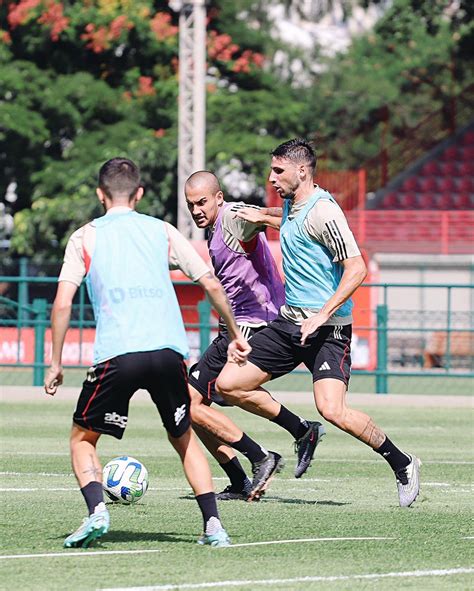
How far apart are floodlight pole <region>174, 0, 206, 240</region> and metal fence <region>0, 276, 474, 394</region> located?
379 centimetres

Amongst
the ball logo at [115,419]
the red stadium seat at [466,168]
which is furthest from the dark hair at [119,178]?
the red stadium seat at [466,168]

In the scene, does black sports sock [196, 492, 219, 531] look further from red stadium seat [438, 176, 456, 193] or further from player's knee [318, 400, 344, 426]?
red stadium seat [438, 176, 456, 193]

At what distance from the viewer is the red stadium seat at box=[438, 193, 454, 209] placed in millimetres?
36397

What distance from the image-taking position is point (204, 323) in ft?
70.3

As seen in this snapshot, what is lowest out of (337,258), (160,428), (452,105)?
(160,428)

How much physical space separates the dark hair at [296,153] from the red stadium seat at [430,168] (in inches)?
1123

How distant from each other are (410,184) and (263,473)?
92.6 ft

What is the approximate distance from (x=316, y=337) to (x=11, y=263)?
25.0m

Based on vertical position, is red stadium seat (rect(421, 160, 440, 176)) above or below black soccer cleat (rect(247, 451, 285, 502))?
above

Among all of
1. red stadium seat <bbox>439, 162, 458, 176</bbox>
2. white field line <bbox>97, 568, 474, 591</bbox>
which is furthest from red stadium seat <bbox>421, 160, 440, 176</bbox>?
white field line <bbox>97, 568, 474, 591</bbox>

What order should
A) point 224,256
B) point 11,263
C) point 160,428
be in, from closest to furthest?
1. point 224,256
2. point 160,428
3. point 11,263

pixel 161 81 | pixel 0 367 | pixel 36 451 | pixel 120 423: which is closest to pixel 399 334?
pixel 0 367

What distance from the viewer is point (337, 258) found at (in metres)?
8.94

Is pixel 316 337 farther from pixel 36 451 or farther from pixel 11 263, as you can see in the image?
pixel 11 263
